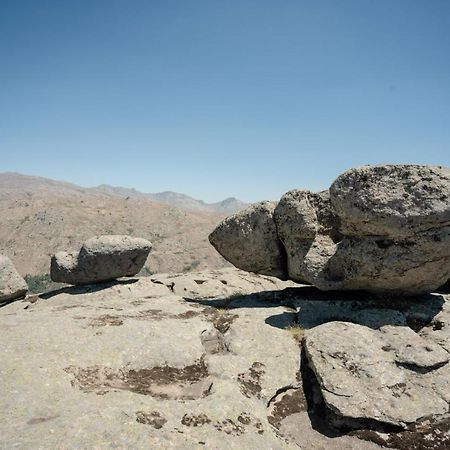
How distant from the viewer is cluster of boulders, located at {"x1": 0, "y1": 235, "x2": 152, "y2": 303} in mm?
27641

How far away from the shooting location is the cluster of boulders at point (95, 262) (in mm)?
27641

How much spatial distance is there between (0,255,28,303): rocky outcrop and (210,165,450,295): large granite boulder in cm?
1601

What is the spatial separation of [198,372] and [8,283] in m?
18.2

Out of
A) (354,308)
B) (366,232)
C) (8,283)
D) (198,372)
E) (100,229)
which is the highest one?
(366,232)

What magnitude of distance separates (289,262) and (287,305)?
2429 millimetres

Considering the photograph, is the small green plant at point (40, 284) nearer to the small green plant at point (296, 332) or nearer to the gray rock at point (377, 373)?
the small green plant at point (296, 332)

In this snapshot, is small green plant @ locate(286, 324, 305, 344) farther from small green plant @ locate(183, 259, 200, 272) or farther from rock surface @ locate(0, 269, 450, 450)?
small green plant @ locate(183, 259, 200, 272)

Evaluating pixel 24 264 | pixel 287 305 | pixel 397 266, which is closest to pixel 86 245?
pixel 287 305

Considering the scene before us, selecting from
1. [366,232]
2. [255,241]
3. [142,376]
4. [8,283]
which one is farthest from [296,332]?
[8,283]

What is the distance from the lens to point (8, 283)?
26.4 m

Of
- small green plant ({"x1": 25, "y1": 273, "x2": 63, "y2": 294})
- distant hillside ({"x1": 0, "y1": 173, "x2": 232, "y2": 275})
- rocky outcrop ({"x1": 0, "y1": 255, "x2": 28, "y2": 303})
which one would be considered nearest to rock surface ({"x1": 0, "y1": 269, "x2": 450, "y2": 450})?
rocky outcrop ({"x1": 0, "y1": 255, "x2": 28, "y2": 303})

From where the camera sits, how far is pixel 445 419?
40.7ft

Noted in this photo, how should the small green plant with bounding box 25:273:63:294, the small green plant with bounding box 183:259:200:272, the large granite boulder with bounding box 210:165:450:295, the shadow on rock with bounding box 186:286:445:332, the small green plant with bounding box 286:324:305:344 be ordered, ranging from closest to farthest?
the small green plant with bounding box 286:324:305:344, the large granite boulder with bounding box 210:165:450:295, the shadow on rock with bounding box 186:286:445:332, the small green plant with bounding box 25:273:63:294, the small green plant with bounding box 183:259:200:272

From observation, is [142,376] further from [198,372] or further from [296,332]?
[296,332]
